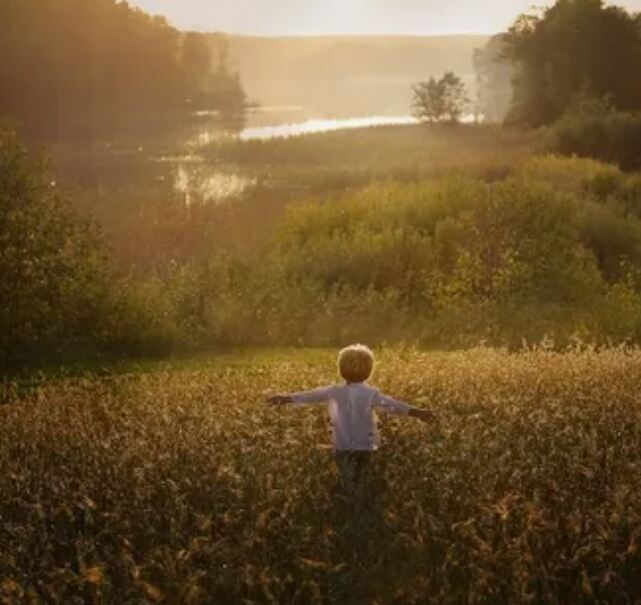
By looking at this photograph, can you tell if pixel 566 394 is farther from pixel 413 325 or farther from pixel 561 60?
pixel 561 60

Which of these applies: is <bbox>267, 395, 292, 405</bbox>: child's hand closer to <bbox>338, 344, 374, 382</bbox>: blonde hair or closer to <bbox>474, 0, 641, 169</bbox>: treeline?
<bbox>338, 344, 374, 382</bbox>: blonde hair

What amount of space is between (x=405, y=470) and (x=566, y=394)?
239 cm

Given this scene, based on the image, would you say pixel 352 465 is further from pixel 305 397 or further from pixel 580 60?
pixel 580 60

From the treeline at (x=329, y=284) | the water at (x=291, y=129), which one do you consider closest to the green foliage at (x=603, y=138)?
the treeline at (x=329, y=284)

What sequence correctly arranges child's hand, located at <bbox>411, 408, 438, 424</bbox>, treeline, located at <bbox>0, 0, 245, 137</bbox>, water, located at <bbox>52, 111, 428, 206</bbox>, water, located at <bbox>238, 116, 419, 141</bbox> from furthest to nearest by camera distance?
1. water, located at <bbox>238, 116, 419, 141</bbox>
2. treeline, located at <bbox>0, 0, 245, 137</bbox>
3. water, located at <bbox>52, 111, 428, 206</bbox>
4. child's hand, located at <bbox>411, 408, 438, 424</bbox>

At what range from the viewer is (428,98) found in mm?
78438

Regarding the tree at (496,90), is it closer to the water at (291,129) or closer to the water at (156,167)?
the water at (291,129)

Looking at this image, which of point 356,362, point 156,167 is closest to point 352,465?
point 356,362

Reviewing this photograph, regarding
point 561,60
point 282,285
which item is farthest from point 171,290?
point 561,60

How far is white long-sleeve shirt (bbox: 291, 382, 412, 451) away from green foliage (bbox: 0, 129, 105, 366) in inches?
416

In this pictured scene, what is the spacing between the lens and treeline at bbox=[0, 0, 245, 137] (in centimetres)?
7412

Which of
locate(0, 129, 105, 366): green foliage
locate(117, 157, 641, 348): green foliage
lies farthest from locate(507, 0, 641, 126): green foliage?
locate(0, 129, 105, 366): green foliage

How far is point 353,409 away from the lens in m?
7.58

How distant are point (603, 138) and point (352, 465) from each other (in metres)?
42.3
